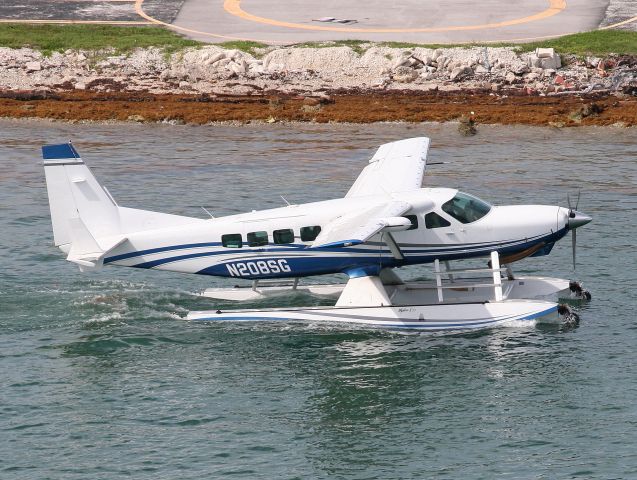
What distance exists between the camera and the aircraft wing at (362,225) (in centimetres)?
2617

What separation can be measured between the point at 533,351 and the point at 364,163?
2267cm

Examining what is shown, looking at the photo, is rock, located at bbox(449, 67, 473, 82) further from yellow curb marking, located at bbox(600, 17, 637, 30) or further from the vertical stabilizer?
the vertical stabilizer

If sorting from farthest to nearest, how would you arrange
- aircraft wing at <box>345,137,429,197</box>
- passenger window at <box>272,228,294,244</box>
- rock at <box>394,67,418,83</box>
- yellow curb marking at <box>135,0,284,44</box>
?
yellow curb marking at <box>135,0,284,44</box> < rock at <box>394,67,418,83</box> < aircraft wing at <box>345,137,429,197</box> < passenger window at <box>272,228,294,244</box>

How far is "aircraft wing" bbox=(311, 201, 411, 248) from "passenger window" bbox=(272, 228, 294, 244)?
129 centimetres

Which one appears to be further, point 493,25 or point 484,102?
point 493,25

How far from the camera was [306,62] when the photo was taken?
61.6 meters

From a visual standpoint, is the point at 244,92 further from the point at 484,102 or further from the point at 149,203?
the point at 149,203

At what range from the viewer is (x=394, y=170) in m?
33.4

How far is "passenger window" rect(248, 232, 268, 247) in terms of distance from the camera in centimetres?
2988

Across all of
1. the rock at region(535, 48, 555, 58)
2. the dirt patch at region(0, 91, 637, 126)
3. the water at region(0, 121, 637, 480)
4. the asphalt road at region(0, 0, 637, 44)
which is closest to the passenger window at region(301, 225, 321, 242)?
the water at region(0, 121, 637, 480)

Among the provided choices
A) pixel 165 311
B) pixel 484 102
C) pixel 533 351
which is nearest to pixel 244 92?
pixel 484 102

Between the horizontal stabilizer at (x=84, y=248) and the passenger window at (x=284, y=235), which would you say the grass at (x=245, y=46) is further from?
the horizontal stabilizer at (x=84, y=248)

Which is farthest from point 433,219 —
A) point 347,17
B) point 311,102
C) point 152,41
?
point 347,17

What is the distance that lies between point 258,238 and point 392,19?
128 ft
